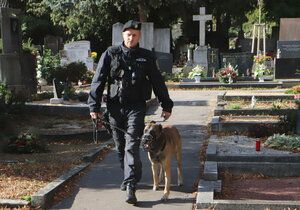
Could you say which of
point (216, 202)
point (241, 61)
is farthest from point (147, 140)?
point (241, 61)

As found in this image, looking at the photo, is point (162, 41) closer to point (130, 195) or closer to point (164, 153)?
point (164, 153)

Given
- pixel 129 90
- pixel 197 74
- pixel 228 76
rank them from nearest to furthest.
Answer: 1. pixel 129 90
2. pixel 228 76
3. pixel 197 74

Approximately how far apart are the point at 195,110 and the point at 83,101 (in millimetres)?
3513

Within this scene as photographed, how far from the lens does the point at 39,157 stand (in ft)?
28.4

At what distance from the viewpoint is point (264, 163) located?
737 cm

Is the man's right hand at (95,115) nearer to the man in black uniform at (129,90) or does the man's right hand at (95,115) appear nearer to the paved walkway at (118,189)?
the man in black uniform at (129,90)

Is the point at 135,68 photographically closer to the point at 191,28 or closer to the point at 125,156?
the point at 125,156

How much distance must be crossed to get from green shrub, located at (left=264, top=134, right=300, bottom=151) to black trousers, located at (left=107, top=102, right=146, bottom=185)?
11.2 ft

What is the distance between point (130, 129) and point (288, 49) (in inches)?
857

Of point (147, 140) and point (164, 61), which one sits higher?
point (164, 61)

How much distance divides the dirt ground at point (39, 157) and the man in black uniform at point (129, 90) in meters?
1.27

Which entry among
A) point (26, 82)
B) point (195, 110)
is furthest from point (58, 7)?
point (195, 110)

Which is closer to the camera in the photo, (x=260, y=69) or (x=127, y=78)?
(x=127, y=78)

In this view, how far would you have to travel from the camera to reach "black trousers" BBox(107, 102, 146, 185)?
5.82 m
